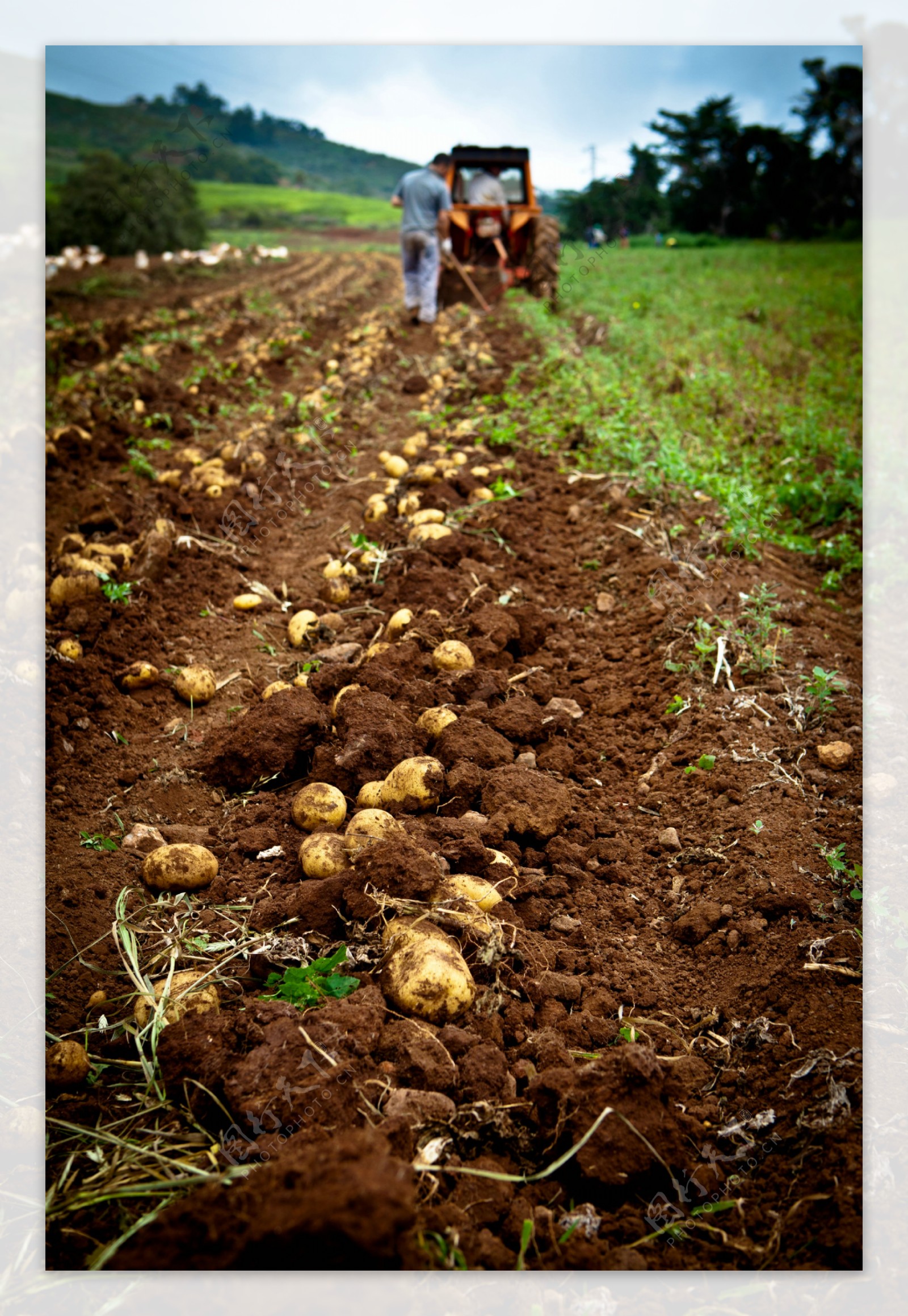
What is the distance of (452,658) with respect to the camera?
8.91 ft

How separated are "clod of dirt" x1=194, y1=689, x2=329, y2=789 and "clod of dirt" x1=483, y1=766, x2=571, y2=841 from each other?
0.60m

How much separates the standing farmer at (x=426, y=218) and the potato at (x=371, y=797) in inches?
305

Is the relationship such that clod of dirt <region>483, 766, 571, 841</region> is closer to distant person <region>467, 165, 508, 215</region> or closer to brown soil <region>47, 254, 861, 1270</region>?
brown soil <region>47, 254, 861, 1270</region>

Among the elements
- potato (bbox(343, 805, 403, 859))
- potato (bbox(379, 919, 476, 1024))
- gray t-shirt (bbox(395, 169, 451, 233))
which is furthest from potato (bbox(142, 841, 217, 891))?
gray t-shirt (bbox(395, 169, 451, 233))

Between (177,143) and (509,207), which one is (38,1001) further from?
(509,207)

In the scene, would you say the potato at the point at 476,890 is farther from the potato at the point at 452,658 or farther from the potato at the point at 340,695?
the potato at the point at 452,658

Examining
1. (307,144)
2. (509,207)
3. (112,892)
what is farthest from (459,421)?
(509,207)

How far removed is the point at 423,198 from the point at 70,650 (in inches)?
288

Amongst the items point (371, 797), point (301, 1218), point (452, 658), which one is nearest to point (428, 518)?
point (452, 658)

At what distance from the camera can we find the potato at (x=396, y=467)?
4.60 metres

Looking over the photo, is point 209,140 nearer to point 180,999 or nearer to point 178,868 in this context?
point 178,868

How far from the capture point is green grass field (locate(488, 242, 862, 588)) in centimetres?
428

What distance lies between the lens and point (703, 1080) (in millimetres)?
1589

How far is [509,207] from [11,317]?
620 centimetres
